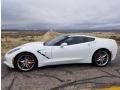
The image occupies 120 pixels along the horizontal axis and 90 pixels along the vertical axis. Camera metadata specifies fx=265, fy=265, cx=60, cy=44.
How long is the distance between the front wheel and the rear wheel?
7.39 feet

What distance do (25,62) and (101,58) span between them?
275 centimetres

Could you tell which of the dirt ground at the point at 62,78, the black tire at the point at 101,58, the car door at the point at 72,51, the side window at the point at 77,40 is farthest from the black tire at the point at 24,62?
the black tire at the point at 101,58

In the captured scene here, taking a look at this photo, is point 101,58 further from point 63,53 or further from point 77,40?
point 63,53

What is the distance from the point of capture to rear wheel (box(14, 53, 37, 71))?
8547mm

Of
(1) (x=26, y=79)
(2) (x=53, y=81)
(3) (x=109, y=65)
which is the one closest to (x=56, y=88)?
(2) (x=53, y=81)

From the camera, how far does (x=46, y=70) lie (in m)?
8.78

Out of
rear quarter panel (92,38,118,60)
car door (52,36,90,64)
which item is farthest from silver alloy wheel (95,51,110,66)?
car door (52,36,90,64)

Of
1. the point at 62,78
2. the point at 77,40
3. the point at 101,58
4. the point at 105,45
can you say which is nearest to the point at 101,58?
the point at 101,58

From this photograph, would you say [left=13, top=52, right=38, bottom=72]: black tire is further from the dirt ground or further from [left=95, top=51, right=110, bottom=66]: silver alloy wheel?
[left=95, top=51, right=110, bottom=66]: silver alloy wheel

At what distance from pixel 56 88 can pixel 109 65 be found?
12.8 feet

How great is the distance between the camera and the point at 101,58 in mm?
9469

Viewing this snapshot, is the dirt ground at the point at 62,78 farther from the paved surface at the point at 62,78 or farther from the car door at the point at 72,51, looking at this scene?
the car door at the point at 72,51

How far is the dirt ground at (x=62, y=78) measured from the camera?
6.59m

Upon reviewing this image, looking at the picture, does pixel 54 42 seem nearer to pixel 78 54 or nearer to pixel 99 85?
pixel 78 54
